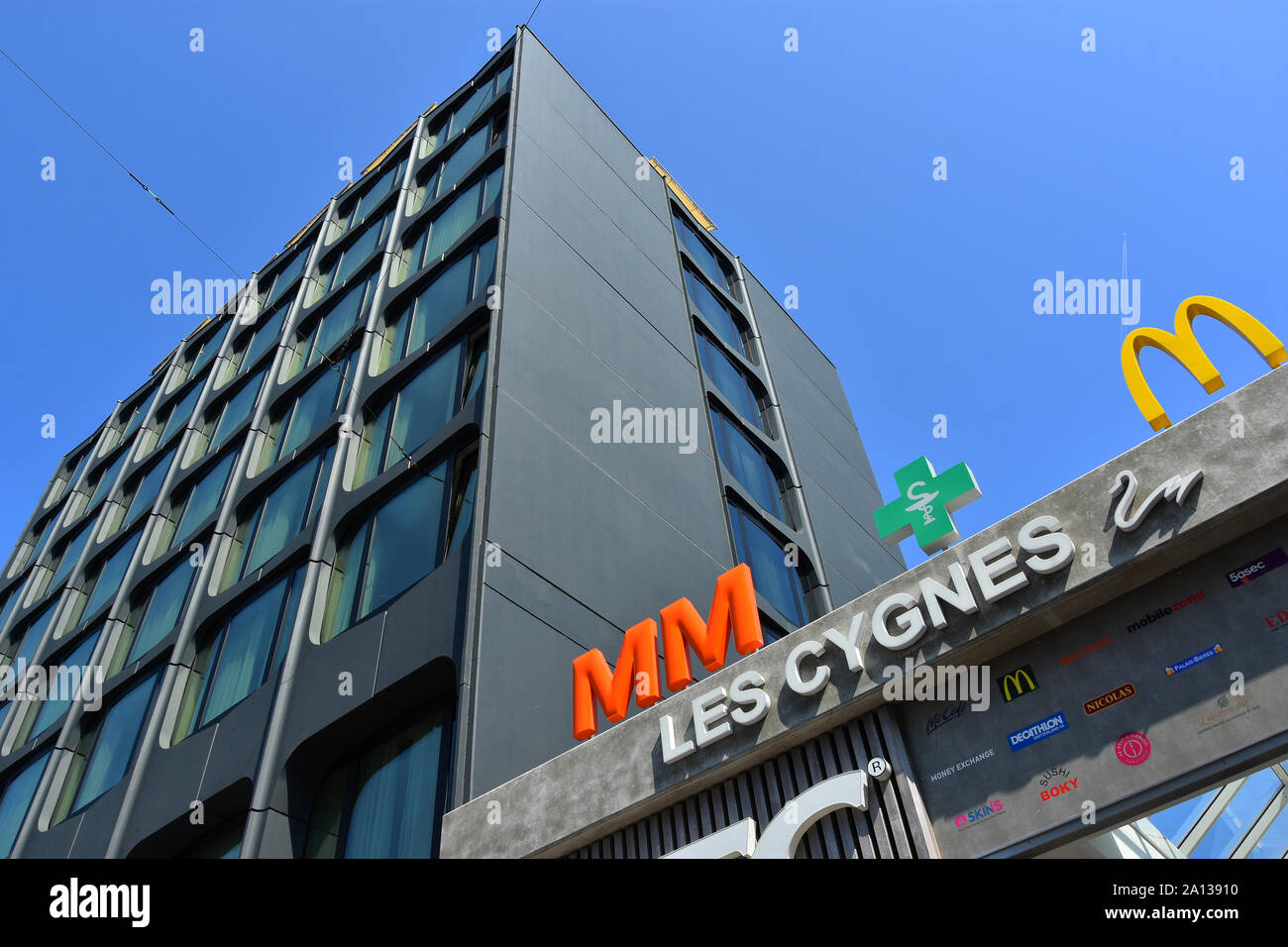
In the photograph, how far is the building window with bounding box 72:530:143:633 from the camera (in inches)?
1097

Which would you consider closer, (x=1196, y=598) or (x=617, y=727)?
(x=1196, y=598)

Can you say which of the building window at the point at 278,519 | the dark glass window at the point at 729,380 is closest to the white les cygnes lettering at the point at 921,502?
the building window at the point at 278,519

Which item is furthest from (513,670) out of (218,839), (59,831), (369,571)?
(59,831)

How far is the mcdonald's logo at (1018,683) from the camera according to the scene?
8.95 metres

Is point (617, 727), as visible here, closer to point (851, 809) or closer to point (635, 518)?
point (851, 809)

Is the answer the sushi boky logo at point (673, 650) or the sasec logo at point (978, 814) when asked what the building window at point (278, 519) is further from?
the sasec logo at point (978, 814)

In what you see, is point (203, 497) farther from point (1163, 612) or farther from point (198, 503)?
point (1163, 612)

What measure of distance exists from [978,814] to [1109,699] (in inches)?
62.0

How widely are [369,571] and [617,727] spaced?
7668 millimetres

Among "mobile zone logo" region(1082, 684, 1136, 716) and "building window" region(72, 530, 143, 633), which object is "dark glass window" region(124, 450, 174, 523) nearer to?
"building window" region(72, 530, 143, 633)

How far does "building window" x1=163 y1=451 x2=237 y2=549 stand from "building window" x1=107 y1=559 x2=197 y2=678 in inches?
45.0

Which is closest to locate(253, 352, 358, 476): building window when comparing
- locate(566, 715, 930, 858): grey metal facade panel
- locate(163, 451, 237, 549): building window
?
locate(163, 451, 237, 549): building window

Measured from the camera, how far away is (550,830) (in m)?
11.0

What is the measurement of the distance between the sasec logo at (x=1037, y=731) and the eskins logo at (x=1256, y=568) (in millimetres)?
1897
